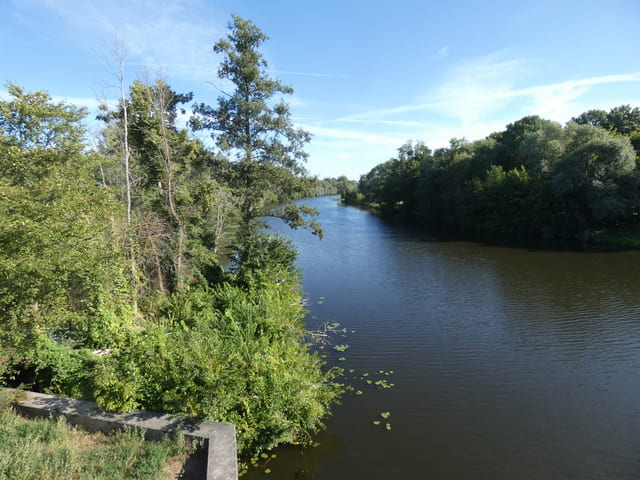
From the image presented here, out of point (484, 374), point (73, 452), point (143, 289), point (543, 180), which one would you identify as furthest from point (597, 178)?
point (73, 452)

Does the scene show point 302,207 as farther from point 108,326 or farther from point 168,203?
point 108,326

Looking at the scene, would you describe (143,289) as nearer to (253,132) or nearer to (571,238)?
(253,132)

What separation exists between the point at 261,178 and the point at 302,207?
2.33 metres

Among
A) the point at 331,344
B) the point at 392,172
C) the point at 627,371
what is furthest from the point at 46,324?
the point at 392,172

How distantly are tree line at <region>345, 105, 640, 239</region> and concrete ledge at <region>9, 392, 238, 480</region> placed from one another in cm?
3277

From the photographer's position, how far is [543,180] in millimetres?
36688

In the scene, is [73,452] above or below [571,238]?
below

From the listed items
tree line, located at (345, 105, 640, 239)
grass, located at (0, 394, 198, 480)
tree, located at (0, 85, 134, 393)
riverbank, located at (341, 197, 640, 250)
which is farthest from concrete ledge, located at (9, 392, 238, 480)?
tree line, located at (345, 105, 640, 239)

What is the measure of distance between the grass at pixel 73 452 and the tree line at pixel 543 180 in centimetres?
3376

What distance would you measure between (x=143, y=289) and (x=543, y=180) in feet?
122

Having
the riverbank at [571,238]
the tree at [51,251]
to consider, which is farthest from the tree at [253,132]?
the riverbank at [571,238]

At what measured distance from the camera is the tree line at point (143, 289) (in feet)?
23.2

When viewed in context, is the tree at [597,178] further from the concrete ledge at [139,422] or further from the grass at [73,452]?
the grass at [73,452]

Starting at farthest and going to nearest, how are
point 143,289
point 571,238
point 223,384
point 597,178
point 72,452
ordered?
point 571,238 < point 597,178 < point 143,289 < point 223,384 < point 72,452
